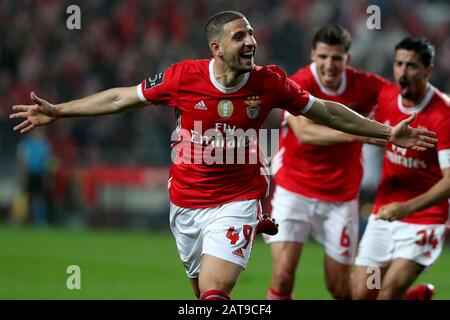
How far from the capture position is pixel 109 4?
2242 cm

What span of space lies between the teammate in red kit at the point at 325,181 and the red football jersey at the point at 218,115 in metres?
1.63

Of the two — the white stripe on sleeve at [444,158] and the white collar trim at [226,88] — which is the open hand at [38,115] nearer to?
the white collar trim at [226,88]

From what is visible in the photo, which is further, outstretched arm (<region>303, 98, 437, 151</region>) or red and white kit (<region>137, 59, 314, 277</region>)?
red and white kit (<region>137, 59, 314, 277</region>)

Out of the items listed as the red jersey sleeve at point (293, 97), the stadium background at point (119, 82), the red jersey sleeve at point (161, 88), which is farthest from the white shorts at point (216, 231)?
the stadium background at point (119, 82)

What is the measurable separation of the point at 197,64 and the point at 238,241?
1.37 meters

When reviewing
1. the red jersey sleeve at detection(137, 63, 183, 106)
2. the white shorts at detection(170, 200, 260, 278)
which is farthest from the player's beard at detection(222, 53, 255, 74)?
the white shorts at detection(170, 200, 260, 278)

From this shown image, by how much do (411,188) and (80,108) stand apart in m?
3.12

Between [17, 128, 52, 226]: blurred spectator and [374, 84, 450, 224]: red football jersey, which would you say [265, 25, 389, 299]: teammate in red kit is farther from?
[17, 128, 52, 226]: blurred spectator

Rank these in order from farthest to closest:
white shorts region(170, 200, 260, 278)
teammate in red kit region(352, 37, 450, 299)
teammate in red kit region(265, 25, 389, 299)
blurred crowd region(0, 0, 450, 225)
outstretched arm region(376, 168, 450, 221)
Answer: blurred crowd region(0, 0, 450, 225)
teammate in red kit region(265, 25, 389, 299)
teammate in red kit region(352, 37, 450, 299)
outstretched arm region(376, 168, 450, 221)
white shorts region(170, 200, 260, 278)

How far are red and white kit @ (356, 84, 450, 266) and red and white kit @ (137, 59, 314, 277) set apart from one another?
1.63 meters

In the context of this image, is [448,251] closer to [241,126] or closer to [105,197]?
[105,197]

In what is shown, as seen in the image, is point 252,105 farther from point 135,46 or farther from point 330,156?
point 135,46

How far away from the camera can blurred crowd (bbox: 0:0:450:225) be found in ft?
61.1

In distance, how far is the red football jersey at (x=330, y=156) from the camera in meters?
8.74
